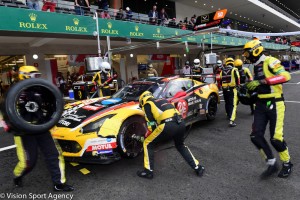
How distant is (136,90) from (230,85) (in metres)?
2.77

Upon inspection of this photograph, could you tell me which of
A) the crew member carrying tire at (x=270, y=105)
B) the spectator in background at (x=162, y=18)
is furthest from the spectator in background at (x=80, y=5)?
the crew member carrying tire at (x=270, y=105)

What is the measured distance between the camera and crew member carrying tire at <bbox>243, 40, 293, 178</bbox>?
130 inches

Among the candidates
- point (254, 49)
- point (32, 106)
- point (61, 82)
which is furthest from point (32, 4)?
point (254, 49)

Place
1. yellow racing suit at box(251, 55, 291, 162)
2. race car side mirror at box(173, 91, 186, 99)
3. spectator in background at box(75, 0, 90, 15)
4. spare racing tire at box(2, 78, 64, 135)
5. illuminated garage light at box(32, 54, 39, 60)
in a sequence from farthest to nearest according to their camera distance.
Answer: illuminated garage light at box(32, 54, 39, 60) < spectator in background at box(75, 0, 90, 15) < race car side mirror at box(173, 91, 186, 99) < yellow racing suit at box(251, 55, 291, 162) < spare racing tire at box(2, 78, 64, 135)

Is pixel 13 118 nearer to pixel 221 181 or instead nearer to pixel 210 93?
pixel 221 181

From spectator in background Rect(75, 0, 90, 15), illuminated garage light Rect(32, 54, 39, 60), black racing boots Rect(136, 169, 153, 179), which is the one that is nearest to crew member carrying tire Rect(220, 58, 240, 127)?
black racing boots Rect(136, 169, 153, 179)

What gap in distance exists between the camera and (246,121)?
6484 millimetres

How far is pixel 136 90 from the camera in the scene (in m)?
5.17

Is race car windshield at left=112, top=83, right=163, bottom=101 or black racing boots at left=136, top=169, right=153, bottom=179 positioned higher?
race car windshield at left=112, top=83, right=163, bottom=101

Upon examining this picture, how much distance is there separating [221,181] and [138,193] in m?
1.15

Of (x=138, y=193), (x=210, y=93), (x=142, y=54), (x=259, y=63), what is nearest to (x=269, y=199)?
(x=138, y=193)

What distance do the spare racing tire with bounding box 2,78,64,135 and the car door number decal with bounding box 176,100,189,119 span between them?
2541mm

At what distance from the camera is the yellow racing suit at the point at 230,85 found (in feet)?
20.5

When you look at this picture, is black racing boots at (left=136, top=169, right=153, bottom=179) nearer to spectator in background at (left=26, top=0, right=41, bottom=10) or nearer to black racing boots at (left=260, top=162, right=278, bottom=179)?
black racing boots at (left=260, top=162, right=278, bottom=179)
